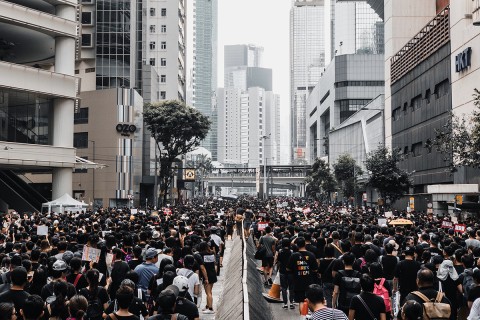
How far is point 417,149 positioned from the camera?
191 feet

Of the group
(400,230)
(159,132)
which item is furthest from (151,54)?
(400,230)

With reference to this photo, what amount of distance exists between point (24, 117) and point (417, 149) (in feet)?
116

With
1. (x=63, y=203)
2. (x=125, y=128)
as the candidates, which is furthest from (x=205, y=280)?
(x=125, y=128)

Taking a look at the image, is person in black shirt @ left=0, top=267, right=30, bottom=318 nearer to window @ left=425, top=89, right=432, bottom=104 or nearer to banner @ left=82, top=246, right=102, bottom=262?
banner @ left=82, top=246, right=102, bottom=262

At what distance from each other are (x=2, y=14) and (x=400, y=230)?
36466mm

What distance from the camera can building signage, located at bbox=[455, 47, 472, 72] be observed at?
42.7m

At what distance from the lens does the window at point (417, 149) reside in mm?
57125

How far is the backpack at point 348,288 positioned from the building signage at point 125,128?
58.7m

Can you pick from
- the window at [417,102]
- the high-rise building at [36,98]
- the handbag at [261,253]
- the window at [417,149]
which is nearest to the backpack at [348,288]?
the handbag at [261,253]

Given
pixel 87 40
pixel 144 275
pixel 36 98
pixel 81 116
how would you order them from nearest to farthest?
pixel 144 275 < pixel 36 98 < pixel 81 116 < pixel 87 40

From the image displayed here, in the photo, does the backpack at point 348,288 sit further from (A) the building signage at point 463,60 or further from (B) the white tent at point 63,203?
(A) the building signage at point 463,60

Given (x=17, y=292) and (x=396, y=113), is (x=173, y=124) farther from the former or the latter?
(x=17, y=292)

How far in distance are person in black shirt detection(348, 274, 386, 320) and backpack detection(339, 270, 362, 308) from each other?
6.01ft

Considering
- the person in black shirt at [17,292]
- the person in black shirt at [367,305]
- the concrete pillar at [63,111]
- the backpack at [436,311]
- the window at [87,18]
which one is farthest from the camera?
the window at [87,18]
